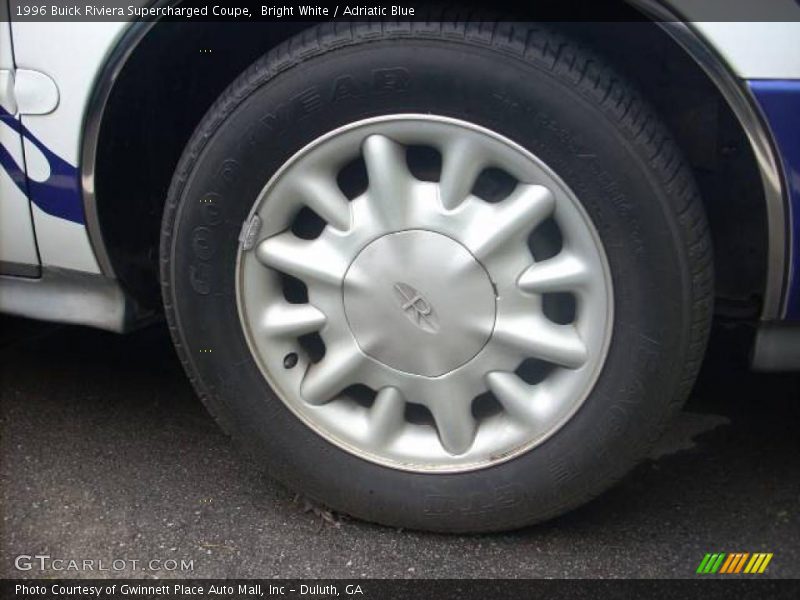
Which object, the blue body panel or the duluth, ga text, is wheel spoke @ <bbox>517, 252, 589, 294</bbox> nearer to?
the blue body panel

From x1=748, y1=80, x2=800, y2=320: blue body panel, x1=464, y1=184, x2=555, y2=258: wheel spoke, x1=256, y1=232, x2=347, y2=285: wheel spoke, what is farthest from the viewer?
x1=256, y1=232, x2=347, y2=285: wheel spoke

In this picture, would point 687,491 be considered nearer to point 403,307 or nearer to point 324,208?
point 403,307

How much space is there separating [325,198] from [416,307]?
0.26 metres

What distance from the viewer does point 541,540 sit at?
181cm

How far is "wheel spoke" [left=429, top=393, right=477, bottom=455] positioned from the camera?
1.75 meters

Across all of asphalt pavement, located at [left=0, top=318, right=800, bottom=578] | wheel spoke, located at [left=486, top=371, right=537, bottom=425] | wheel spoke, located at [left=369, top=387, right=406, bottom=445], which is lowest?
asphalt pavement, located at [left=0, top=318, right=800, bottom=578]

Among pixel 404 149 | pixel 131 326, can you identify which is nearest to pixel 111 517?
pixel 131 326

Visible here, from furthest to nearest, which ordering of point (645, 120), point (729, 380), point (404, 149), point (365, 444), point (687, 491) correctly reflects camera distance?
point (729, 380), point (687, 491), point (365, 444), point (404, 149), point (645, 120)

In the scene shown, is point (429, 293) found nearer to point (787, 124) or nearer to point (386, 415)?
point (386, 415)

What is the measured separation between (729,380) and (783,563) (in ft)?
2.48

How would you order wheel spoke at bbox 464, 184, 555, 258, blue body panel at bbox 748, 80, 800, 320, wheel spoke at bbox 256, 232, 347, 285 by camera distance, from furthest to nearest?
wheel spoke at bbox 256, 232, 347, 285 < wheel spoke at bbox 464, 184, 555, 258 < blue body panel at bbox 748, 80, 800, 320

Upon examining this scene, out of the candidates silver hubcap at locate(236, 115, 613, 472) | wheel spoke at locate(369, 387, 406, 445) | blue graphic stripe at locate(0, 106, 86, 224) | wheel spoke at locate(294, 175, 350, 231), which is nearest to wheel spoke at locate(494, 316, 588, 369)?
silver hubcap at locate(236, 115, 613, 472)

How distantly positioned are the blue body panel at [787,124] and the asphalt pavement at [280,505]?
0.66m

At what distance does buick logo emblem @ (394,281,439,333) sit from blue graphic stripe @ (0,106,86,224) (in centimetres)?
66
